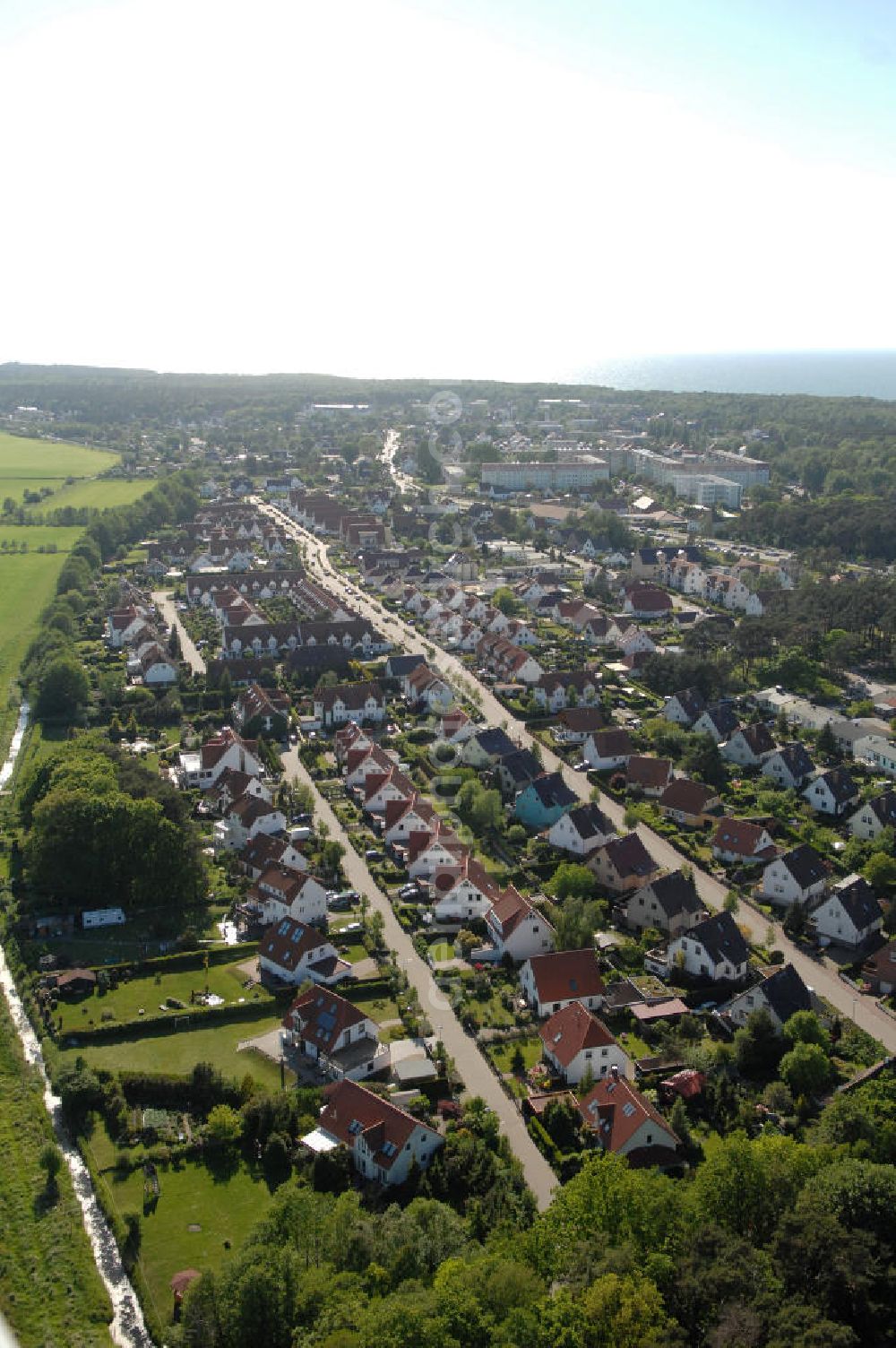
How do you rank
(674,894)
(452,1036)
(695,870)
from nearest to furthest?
1. (452,1036)
2. (674,894)
3. (695,870)

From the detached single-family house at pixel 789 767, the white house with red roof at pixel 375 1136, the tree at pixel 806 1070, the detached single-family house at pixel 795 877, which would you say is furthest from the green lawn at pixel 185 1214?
the detached single-family house at pixel 789 767

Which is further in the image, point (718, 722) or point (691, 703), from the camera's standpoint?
point (691, 703)

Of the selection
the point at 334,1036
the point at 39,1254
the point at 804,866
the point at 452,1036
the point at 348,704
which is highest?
the point at 348,704

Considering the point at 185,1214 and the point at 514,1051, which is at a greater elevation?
the point at 514,1051

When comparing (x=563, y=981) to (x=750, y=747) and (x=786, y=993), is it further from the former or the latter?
(x=750, y=747)

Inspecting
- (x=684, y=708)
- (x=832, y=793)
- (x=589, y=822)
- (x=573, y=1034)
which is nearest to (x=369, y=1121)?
(x=573, y=1034)

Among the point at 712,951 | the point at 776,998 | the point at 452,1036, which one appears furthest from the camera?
the point at 712,951

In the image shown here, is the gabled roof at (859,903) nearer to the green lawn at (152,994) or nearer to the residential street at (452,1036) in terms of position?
the residential street at (452,1036)
